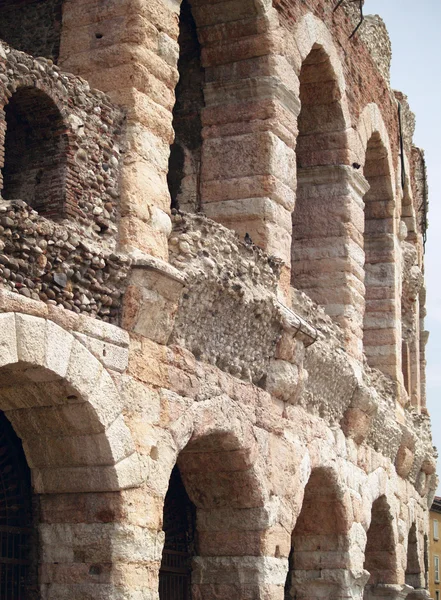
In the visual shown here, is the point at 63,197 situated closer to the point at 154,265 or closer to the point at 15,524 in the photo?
the point at 154,265

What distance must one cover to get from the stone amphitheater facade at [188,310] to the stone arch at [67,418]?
0.04ft

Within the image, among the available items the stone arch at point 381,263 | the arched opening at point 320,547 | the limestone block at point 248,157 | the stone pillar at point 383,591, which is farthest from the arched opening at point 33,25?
the stone pillar at point 383,591

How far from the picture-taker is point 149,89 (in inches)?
335

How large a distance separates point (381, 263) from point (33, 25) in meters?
6.50

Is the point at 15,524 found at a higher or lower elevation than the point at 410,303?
lower

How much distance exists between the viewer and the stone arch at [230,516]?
9.12 metres

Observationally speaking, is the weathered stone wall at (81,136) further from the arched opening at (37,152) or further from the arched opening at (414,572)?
the arched opening at (414,572)

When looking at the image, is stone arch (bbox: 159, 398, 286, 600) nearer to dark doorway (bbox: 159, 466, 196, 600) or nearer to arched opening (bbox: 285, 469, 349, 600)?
dark doorway (bbox: 159, 466, 196, 600)

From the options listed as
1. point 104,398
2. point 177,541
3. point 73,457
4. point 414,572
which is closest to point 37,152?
Result: point 104,398

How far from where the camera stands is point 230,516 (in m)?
9.38

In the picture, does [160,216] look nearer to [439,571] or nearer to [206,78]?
[206,78]

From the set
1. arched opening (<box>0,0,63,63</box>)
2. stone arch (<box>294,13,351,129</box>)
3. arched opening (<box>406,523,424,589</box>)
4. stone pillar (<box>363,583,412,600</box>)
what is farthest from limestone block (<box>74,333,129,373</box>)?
arched opening (<box>406,523,424,589</box>)

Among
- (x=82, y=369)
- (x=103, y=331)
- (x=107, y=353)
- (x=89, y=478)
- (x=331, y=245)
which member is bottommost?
(x=89, y=478)

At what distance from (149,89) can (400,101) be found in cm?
829
